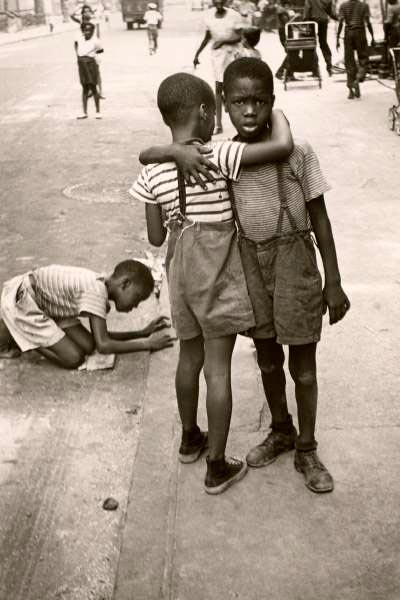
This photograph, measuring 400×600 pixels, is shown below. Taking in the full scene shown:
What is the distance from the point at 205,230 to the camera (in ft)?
10.6

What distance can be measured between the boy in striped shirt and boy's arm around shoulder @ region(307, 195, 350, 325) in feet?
5.76

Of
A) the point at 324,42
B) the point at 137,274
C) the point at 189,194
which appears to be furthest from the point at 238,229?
the point at 324,42

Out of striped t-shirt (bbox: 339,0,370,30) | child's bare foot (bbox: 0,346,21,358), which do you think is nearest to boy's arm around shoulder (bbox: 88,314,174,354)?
child's bare foot (bbox: 0,346,21,358)

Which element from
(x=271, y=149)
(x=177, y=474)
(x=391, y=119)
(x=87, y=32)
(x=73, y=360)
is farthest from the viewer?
(x=87, y=32)

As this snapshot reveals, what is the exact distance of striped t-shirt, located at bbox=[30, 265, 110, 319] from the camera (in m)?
4.86

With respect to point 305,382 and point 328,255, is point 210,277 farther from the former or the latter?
point 305,382

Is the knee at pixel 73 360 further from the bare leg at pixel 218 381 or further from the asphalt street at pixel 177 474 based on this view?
the bare leg at pixel 218 381

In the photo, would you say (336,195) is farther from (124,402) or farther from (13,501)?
(13,501)

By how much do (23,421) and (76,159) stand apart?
7.12 m

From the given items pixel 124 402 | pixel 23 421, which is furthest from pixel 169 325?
pixel 23 421

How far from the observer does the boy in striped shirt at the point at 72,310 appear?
4898 mm

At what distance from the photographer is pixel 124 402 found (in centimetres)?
460

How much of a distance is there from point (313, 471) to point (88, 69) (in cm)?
1144

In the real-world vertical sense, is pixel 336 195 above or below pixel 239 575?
below
